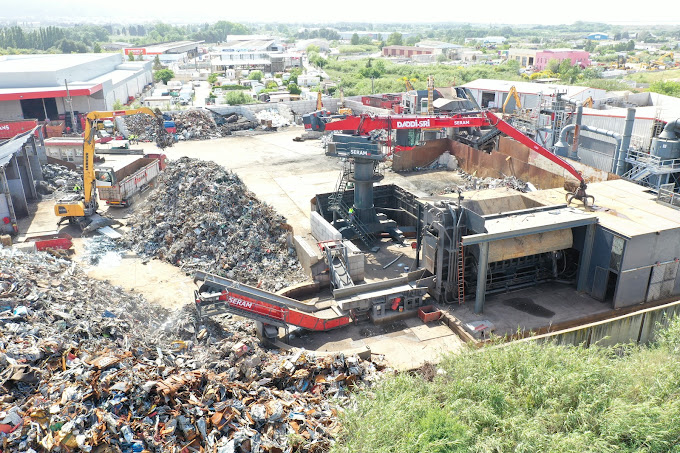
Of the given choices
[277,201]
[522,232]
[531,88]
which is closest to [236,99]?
[531,88]

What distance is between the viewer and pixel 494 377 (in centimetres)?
933

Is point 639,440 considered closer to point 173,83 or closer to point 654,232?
point 654,232

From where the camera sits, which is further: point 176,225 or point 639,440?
point 176,225

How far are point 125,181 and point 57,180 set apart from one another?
5951 mm

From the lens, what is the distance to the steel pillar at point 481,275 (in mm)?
14328

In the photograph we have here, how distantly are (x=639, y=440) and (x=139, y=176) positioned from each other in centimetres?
2392

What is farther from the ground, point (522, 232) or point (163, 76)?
point (522, 232)

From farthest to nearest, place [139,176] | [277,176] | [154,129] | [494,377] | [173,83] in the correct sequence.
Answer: [173,83] < [154,129] < [277,176] < [139,176] < [494,377]

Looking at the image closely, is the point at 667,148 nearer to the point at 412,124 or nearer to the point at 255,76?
the point at 412,124

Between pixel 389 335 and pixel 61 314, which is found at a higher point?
pixel 61 314

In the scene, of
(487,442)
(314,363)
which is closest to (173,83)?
(314,363)

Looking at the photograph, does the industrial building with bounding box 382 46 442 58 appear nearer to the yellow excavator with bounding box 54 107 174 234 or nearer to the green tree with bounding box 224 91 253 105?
the green tree with bounding box 224 91 253 105

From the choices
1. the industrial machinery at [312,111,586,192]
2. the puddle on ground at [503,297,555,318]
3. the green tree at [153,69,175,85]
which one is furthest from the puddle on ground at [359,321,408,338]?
the green tree at [153,69,175,85]

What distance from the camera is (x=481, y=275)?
14555 mm
